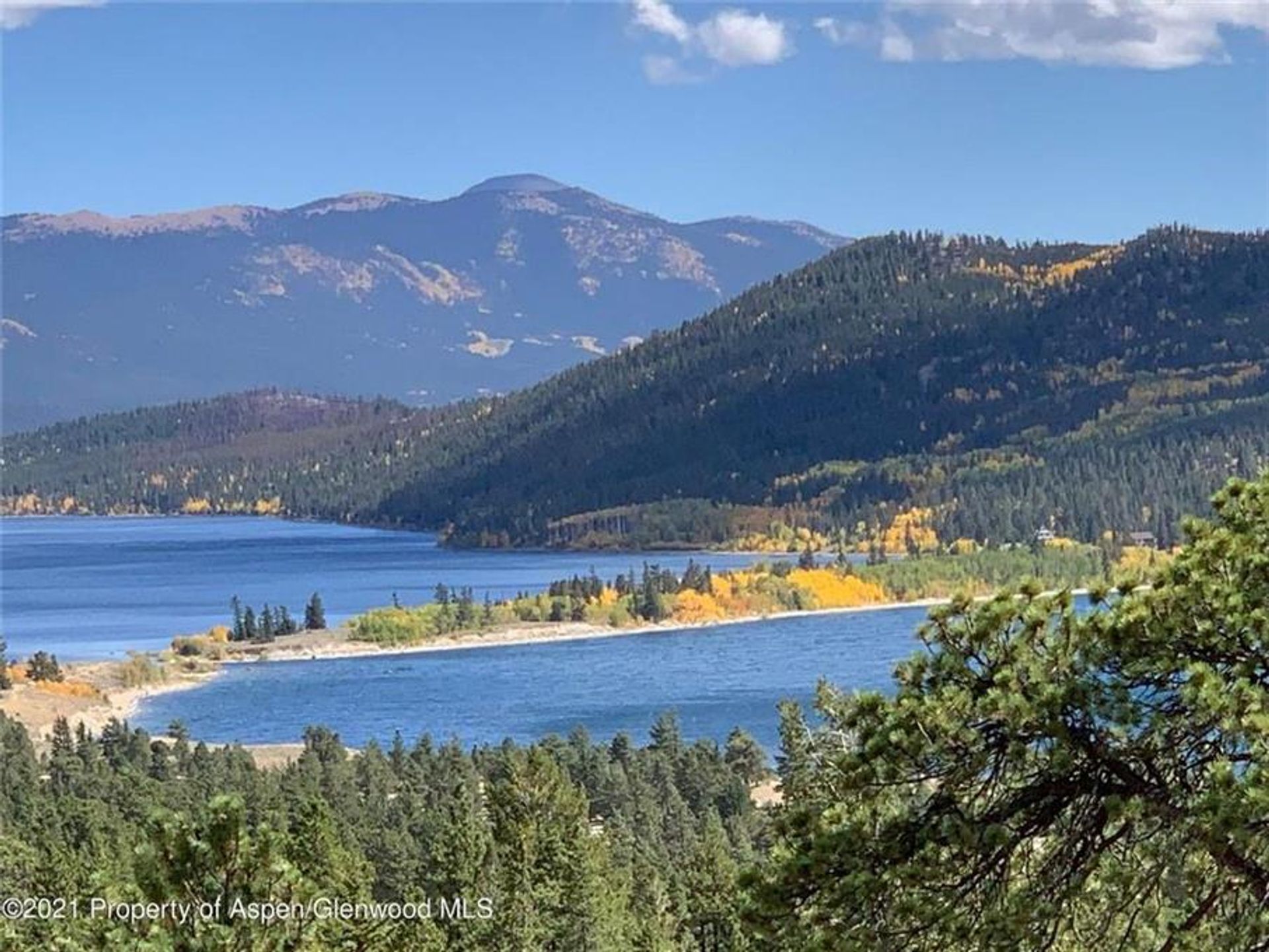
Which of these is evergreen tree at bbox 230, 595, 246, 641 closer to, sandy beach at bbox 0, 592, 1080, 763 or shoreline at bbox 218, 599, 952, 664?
sandy beach at bbox 0, 592, 1080, 763

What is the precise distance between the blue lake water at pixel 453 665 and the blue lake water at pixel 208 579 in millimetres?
384

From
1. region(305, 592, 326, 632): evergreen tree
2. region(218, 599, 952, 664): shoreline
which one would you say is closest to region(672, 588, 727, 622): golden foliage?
region(218, 599, 952, 664): shoreline

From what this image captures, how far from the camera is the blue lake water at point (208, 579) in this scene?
4449 inches

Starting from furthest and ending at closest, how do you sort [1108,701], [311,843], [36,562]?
[36,562] < [311,843] < [1108,701]

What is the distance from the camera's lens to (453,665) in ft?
308

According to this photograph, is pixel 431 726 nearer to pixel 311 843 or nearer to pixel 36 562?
pixel 311 843

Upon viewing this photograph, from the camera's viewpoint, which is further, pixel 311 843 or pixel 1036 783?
pixel 311 843

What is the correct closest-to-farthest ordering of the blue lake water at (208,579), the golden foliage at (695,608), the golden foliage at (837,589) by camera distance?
the golden foliage at (695,608), the golden foliage at (837,589), the blue lake water at (208,579)

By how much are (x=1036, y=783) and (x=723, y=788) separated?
1458 inches

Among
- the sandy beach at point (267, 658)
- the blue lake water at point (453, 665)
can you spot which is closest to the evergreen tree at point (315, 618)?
the sandy beach at point (267, 658)

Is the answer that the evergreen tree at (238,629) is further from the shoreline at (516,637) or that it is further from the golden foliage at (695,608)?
the golden foliage at (695,608)

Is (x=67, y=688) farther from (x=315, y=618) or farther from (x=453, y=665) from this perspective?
(x=315, y=618)

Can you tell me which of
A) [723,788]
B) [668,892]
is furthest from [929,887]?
[723,788]

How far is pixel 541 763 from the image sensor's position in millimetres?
31672
